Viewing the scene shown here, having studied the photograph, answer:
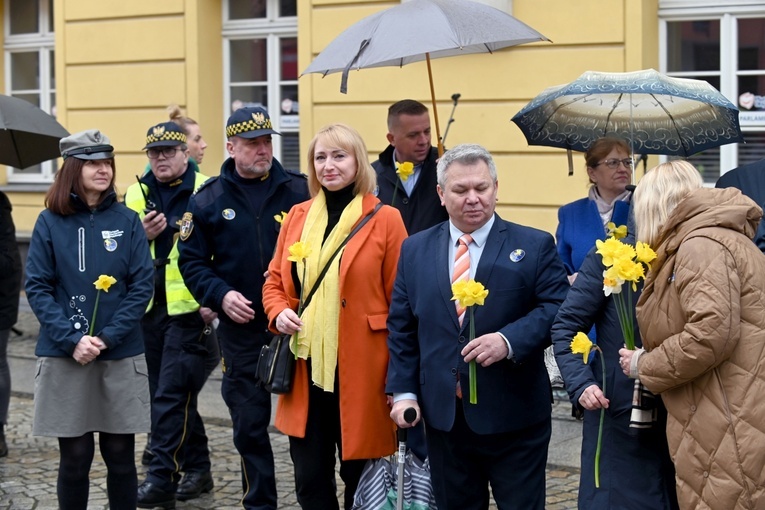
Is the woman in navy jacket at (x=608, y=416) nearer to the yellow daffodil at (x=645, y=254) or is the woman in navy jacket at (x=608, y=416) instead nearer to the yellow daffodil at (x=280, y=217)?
the yellow daffodil at (x=645, y=254)

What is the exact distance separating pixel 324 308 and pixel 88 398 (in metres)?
1.26

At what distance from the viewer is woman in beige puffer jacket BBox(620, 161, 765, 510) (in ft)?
12.7

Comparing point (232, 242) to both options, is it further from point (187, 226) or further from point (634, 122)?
point (634, 122)

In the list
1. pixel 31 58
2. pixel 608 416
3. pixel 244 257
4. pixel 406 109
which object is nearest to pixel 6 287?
pixel 244 257

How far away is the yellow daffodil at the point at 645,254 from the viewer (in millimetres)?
4062

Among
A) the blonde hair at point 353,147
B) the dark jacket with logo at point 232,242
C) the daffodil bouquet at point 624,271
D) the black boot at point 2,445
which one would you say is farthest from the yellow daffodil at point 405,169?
the black boot at point 2,445

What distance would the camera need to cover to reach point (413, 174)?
6.23m

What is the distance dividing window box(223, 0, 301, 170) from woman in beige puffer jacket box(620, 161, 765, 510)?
23.5 ft

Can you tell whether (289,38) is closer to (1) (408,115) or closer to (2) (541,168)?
(2) (541,168)

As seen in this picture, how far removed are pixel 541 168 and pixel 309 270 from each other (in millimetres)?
4491

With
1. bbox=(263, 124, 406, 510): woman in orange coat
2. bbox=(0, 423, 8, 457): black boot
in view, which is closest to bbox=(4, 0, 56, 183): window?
bbox=(0, 423, 8, 457): black boot

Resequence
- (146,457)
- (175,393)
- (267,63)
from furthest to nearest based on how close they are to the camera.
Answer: (267,63)
(146,457)
(175,393)

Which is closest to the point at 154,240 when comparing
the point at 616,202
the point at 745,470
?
the point at 616,202

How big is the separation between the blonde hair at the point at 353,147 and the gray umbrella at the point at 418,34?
0.23 m
